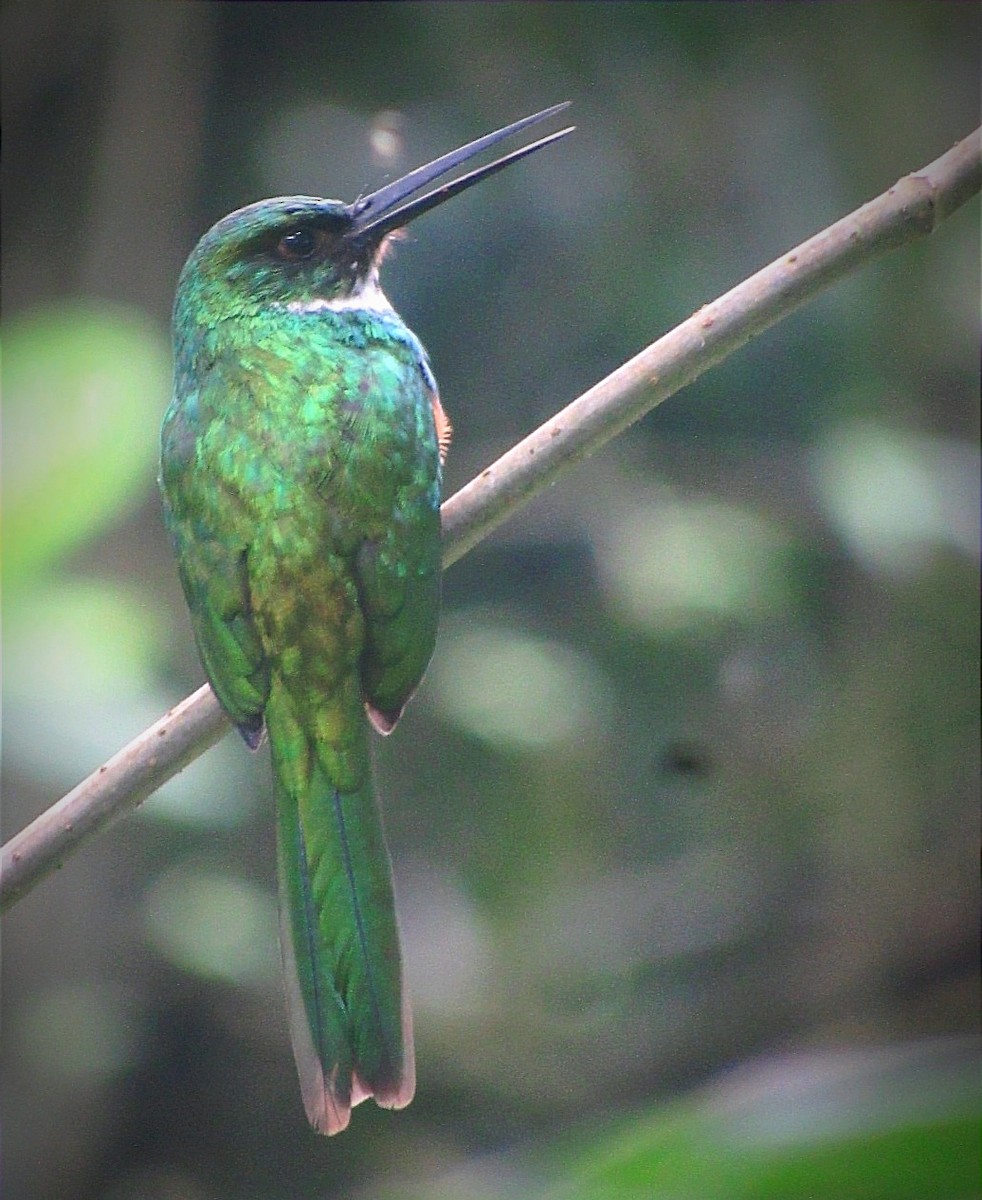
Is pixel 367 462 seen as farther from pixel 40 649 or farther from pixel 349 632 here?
pixel 40 649

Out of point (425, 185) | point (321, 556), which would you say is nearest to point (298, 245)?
point (425, 185)

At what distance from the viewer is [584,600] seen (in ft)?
4.17

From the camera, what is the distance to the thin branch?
95cm

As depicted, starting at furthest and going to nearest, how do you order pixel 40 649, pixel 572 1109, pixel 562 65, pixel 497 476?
pixel 562 65, pixel 572 1109, pixel 497 476, pixel 40 649

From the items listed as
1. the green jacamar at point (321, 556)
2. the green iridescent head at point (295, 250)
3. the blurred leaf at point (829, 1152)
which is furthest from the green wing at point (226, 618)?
the blurred leaf at point (829, 1152)

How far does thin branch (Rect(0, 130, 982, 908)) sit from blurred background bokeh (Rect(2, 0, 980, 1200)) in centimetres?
13

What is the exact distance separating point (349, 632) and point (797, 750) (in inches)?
17.5

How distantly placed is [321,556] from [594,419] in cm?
23

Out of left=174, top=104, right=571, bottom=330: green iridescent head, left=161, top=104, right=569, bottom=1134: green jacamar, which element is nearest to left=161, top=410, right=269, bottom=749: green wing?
left=161, top=104, right=569, bottom=1134: green jacamar

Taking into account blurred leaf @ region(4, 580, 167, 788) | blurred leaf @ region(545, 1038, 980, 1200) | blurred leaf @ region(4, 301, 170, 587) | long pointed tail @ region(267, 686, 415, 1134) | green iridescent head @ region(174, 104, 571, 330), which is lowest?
blurred leaf @ region(545, 1038, 980, 1200)

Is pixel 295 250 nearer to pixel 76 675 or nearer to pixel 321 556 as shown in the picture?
pixel 321 556

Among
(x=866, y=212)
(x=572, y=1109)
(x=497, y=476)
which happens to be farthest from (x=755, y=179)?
(x=572, y=1109)

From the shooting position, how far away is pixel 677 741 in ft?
3.94

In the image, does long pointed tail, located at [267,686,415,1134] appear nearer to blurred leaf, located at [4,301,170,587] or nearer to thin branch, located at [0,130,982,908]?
thin branch, located at [0,130,982,908]
